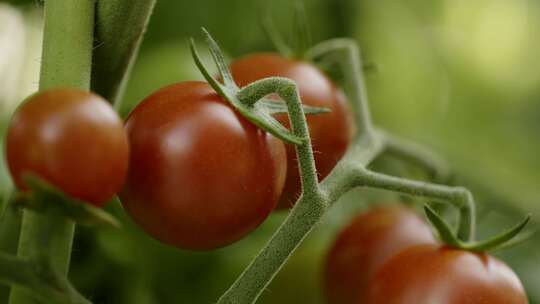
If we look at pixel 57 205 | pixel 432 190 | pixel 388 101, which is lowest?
pixel 388 101

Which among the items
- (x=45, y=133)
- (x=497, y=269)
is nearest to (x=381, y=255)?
(x=497, y=269)

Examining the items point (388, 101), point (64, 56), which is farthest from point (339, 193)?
point (388, 101)

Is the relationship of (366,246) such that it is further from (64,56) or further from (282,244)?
(64,56)

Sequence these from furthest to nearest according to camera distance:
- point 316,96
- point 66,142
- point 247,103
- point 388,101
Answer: point 388,101 < point 316,96 < point 247,103 < point 66,142

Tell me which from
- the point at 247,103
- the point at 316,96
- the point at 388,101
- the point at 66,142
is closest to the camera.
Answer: the point at 66,142

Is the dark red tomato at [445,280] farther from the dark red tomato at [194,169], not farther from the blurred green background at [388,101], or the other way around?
the blurred green background at [388,101]

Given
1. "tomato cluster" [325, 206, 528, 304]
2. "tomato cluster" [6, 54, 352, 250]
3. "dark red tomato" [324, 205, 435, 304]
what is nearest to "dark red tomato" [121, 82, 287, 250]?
"tomato cluster" [6, 54, 352, 250]

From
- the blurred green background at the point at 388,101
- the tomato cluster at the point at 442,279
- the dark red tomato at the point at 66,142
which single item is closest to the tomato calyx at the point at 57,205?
the dark red tomato at the point at 66,142
